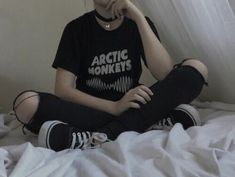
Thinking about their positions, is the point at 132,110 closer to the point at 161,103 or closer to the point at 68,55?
the point at 161,103

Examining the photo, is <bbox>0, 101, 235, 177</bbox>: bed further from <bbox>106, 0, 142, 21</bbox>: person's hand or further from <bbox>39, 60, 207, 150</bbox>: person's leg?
<bbox>106, 0, 142, 21</bbox>: person's hand

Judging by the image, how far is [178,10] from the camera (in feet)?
4.17

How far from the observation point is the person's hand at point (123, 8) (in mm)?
1309

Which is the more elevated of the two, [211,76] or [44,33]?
[44,33]

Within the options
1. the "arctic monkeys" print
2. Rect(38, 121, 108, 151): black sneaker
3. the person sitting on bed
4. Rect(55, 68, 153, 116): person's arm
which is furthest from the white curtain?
Rect(38, 121, 108, 151): black sneaker

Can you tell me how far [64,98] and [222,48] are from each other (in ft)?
1.64

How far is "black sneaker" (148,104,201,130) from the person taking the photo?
117 cm

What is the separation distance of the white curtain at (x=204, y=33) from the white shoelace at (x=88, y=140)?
1.45 ft

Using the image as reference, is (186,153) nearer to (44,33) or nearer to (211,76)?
(211,76)

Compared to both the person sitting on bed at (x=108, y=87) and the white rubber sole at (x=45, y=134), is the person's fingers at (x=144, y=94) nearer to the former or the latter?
the person sitting on bed at (x=108, y=87)

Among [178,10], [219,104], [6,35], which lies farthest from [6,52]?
[219,104]

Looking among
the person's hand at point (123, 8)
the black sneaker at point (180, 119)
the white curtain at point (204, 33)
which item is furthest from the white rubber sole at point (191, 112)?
the person's hand at point (123, 8)

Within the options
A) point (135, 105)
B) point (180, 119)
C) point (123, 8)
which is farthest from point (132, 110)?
point (123, 8)

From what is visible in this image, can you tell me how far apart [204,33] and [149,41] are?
0.17m
